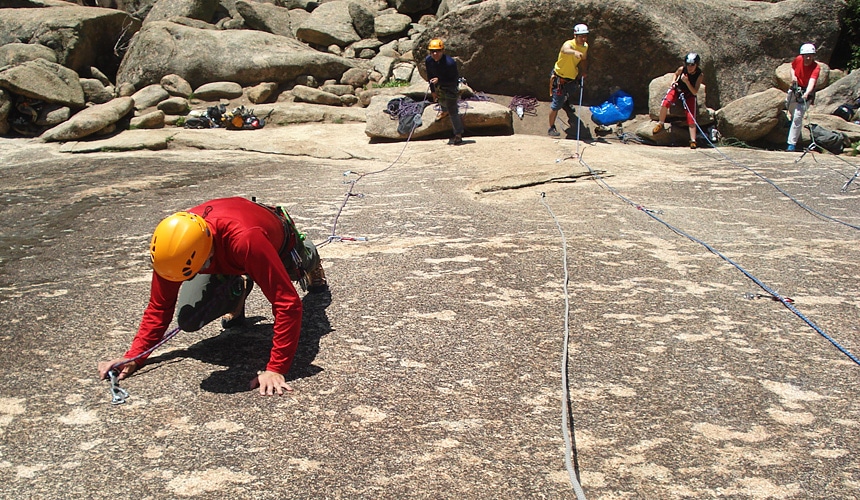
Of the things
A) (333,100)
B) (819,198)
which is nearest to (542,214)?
(819,198)

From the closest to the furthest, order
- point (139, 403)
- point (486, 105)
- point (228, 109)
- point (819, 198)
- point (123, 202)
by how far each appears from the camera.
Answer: point (139, 403) → point (123, 202) → point (819, 198) → point (486, 105) → point (228, 109)

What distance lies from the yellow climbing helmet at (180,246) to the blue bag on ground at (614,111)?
33.5 ft

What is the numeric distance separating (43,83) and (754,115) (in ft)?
41.0

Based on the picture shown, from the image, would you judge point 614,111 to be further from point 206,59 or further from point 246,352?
point 246,352

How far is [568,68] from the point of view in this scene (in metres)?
10.9

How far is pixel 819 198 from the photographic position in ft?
24.7

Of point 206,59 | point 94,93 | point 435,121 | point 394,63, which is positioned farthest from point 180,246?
point 394,63

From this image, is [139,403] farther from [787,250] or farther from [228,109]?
[228,109]

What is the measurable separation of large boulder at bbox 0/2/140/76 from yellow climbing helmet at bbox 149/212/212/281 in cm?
1393

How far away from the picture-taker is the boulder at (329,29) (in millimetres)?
19047

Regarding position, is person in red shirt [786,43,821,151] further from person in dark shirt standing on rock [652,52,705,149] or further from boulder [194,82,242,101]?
boulder [194,82,242,101]

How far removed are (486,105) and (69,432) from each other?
30.4ft

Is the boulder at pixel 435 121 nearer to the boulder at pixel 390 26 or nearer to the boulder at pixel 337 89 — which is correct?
the boulder at pixel 337 89

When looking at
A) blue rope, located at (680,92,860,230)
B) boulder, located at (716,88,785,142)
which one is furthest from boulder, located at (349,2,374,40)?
boulder, located at (716,88,785,142)
